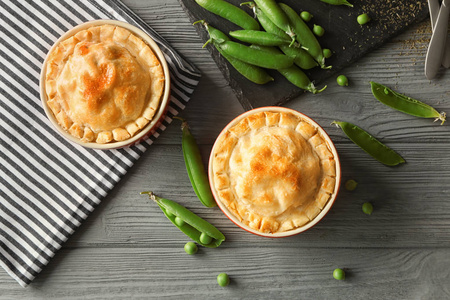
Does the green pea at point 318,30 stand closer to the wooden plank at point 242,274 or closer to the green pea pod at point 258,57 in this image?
the green pea pod at point 258,57

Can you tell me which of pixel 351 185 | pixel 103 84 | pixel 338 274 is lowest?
pixel 338 274

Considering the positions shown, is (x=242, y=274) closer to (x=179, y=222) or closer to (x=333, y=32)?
(x=179, y=222)

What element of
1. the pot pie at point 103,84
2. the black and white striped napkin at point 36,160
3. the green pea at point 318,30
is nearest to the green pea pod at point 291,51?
the green pea at point 318,30

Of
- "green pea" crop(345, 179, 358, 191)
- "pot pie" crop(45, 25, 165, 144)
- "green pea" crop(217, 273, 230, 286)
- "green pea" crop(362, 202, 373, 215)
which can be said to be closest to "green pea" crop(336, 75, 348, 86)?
"green pea" crop(345, 179, 358, 191)

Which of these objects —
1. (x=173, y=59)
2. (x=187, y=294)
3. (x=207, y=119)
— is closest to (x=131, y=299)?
(x=187, y=294)

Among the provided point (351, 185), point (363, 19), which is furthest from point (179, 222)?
point (363, 19)

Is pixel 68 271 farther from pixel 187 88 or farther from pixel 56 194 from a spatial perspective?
pixel 187 88
